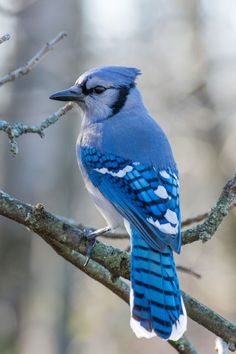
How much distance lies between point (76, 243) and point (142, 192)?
64cm

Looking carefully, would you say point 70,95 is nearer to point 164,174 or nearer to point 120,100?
point 120,100

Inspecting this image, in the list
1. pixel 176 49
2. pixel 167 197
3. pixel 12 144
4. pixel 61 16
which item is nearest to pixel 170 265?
pixel 167 197

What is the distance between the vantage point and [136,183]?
3.03m

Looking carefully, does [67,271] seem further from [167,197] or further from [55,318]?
[167,197]

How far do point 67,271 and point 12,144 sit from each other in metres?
4.41

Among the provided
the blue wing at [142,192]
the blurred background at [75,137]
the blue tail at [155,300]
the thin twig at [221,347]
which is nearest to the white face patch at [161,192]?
the blue wing at [142,192]

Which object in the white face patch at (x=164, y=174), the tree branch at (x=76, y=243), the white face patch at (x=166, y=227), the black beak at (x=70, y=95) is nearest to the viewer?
the tree branch at (x=76, y=243)

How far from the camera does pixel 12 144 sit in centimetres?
246

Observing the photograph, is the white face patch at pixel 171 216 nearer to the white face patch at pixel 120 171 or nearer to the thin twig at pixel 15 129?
the white face patch at pixel 120 171

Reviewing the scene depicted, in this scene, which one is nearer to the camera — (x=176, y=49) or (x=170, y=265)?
(x=170, y=265)

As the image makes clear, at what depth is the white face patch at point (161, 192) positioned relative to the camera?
2910 millimetres

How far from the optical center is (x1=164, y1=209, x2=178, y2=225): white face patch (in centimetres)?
279

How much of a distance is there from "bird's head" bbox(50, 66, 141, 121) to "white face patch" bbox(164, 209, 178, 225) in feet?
2.68

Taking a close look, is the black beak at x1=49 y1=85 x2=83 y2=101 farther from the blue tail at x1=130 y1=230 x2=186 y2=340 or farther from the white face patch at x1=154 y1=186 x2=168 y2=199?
the blue tail at x1=130 y1=230 x2=186 y2=340
